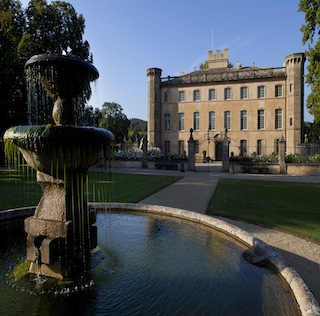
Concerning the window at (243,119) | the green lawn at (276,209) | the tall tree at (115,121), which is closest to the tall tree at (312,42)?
the green lawn at (276,209)

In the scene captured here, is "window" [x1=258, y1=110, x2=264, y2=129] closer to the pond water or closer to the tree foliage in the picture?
the tree foliage

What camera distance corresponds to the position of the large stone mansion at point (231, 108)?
39.7m

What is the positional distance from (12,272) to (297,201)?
1042 centimetres

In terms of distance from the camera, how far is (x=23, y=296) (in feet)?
12.7

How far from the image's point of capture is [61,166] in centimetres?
425

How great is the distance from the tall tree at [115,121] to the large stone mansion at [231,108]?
49.3 ft

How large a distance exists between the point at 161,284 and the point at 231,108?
41.9 metres

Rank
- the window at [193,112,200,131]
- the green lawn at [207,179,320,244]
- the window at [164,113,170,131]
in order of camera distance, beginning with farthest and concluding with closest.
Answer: the window at [164,113,170,131] → the window at [193,112,200,131] → the green lawn at [207,179,320,244]

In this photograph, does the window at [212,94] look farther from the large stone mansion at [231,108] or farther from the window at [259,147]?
the window at [259,147]

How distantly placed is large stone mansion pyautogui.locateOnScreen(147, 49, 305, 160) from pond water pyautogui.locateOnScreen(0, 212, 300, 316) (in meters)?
33.3

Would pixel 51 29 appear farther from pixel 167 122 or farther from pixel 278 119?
pixel 278 119

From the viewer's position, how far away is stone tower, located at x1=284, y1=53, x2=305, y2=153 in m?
38.7

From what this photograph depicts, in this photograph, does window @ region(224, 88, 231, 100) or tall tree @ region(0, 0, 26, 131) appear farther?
window @ region(224, 88, 231, 100)

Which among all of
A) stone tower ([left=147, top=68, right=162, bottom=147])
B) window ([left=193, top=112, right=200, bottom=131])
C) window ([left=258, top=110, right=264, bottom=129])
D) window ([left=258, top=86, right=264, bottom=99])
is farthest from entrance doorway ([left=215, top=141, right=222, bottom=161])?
stone tower ([left=147, top=68, right=162, bottom=147])
